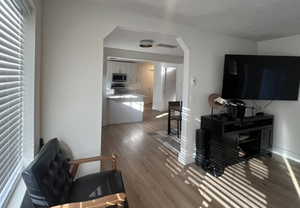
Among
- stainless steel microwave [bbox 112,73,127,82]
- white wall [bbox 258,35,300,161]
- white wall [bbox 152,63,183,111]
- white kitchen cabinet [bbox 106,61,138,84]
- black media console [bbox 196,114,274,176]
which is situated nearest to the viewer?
black media console [bbox 196,114,274,176]

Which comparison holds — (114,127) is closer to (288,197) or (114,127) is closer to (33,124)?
(33,124)

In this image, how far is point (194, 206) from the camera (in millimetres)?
2043

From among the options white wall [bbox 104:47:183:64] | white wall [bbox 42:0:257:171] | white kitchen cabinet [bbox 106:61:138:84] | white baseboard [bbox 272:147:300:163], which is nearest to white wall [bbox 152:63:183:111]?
white kitchen cabinet [bbox 106:61:138:84]

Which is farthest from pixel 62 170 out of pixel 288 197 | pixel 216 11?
pixel 288 197

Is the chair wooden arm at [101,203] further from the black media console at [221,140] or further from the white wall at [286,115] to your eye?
the white wall at [286,115]

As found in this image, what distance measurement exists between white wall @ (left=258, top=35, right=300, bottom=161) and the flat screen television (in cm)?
31

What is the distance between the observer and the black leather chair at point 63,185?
124 cm

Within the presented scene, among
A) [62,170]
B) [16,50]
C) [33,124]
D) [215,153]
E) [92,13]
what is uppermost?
[92,13]

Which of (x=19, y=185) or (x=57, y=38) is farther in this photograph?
(x=57, y=38)

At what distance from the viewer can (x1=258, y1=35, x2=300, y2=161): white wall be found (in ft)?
10.8

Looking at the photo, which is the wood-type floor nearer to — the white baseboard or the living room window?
the white baseboard

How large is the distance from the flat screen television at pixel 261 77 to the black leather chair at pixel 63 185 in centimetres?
249

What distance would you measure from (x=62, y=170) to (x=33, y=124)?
505 mm

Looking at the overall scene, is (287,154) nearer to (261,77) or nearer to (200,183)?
(261,77)
